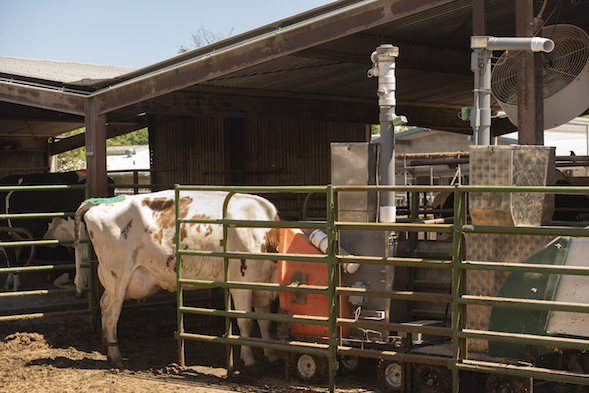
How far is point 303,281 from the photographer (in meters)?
5.53

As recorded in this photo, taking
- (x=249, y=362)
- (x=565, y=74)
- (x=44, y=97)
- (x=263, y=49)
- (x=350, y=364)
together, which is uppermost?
(x=263, y=49)

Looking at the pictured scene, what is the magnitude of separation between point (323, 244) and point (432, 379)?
4.81 ft

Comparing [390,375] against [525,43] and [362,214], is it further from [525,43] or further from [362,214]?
[525,43]

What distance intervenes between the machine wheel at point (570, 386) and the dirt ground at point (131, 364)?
139 centimetres

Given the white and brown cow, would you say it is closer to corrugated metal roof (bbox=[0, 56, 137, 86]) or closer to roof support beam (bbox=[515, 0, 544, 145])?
roof support beam (bbox=[515, 0, 544, 145])

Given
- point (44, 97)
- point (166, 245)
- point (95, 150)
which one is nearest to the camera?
point (166, 245)

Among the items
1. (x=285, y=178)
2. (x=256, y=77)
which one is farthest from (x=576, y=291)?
(x=285, y=178)

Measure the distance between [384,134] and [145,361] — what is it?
138 inches

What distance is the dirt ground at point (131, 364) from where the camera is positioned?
5.47m

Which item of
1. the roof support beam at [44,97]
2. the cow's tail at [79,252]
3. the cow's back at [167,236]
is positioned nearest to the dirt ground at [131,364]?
the cow's tail at [79,252]

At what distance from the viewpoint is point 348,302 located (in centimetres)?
543

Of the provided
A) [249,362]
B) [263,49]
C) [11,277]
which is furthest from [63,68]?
[249,362]

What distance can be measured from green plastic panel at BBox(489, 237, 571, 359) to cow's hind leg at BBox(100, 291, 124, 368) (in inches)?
151

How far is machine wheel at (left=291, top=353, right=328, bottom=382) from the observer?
5.36m
